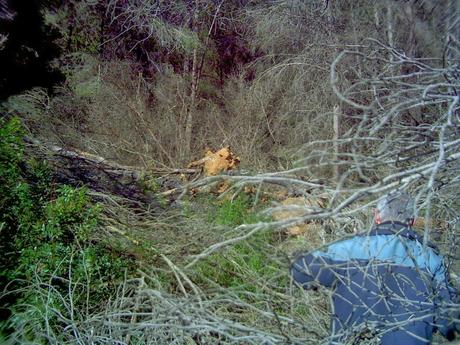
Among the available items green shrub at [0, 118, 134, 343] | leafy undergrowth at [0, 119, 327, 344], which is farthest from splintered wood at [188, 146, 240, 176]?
green shrub at [0, 118, 134, 343]

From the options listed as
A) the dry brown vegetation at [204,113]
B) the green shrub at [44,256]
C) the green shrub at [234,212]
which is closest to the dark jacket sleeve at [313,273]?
the dry brown vegetation at [204,113]

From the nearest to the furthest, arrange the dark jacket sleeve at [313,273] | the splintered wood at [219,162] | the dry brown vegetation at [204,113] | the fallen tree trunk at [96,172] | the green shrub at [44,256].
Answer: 1. the dark jacket sleeve at [313,273]
2. the dry brown vegetation at [204,113]
3. the green shrub at [44,256]
4. the fallen tree trunk at [96,172]
5. the splintered wood at [219,162]

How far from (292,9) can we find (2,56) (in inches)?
247

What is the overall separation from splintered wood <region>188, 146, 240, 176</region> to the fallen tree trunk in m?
0.30

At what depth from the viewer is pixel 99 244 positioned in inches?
210

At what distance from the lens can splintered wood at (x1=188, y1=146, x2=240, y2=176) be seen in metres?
9.07

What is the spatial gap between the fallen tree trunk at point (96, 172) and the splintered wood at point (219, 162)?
0.30 m

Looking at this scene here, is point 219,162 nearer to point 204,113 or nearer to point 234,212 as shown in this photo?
point 204,113

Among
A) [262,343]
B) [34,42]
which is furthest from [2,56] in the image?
[262,343]

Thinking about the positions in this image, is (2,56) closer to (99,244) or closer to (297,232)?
(99,244)

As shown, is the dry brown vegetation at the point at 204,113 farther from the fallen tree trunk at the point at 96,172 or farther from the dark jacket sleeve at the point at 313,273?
the dark jacket sleeve at the point at 313,273

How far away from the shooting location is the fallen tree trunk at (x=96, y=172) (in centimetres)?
779

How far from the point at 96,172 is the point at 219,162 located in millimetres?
2172

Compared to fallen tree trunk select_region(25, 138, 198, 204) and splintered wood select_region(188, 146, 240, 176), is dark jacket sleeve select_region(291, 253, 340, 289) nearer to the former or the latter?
fallen tree trunk select_region(25, 138, 198, 204)
